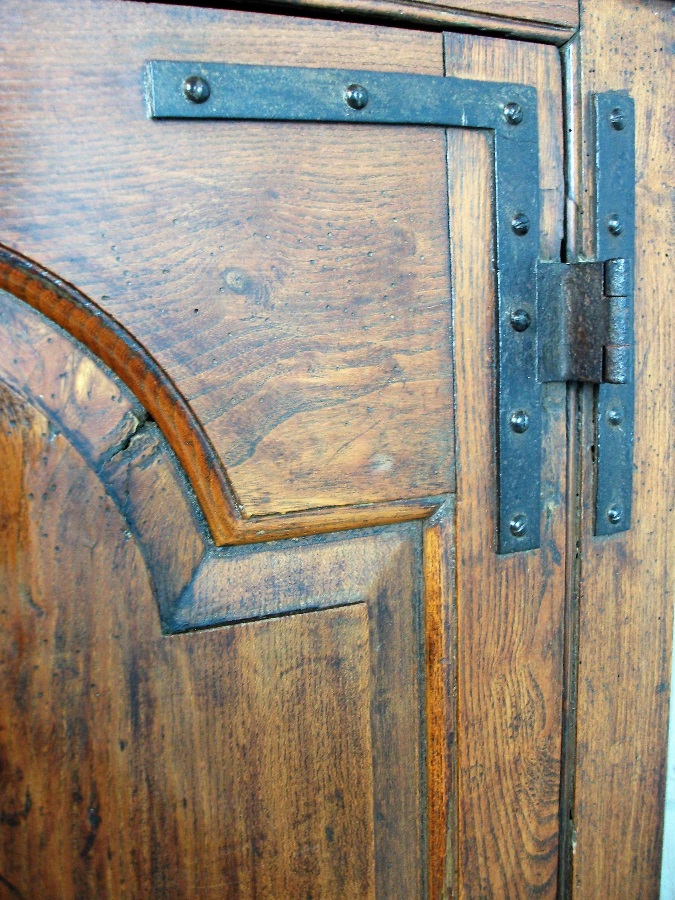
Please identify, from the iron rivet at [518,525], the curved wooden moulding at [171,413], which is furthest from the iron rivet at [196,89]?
the iron rivet at [518,525]

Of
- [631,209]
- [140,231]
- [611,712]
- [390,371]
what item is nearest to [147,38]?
[140,231]

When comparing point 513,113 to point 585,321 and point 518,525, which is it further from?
point 518,525

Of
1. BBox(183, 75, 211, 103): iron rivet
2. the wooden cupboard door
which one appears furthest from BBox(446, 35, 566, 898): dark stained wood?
BBox(183, 75, 211, 103): iron rivet

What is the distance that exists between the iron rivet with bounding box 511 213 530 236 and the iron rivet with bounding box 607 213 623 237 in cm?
7

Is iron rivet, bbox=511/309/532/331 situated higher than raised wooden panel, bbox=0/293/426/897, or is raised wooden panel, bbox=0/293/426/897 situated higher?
iron rivet, bbox=511/309/532/331

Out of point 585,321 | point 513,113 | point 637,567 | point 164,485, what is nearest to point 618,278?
point 585,321

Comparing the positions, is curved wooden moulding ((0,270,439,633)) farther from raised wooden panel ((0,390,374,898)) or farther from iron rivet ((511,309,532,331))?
iron rivet ((511,309,532,331))

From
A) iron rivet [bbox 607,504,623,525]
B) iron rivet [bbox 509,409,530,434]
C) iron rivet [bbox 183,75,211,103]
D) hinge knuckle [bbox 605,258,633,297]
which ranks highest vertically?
iron rivet [bbox 183,75,211,103]

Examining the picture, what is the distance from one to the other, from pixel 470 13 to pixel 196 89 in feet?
0.66

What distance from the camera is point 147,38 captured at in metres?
0.43

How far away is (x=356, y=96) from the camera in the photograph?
473 mm

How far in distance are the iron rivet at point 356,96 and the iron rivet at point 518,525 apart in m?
0.31

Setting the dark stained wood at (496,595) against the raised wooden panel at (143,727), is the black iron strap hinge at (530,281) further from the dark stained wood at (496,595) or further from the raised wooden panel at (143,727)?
the raised wooden panel at (143,727)

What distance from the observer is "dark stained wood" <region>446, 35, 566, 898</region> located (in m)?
0.52
